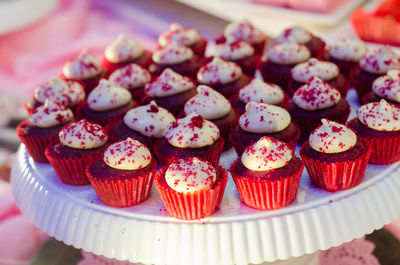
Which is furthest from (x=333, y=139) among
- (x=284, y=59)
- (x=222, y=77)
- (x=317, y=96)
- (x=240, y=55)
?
(x=240, y=55)

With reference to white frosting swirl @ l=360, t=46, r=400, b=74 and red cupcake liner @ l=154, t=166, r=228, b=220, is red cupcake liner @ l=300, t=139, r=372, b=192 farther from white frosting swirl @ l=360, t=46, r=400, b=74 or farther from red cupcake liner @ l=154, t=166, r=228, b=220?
white frosting swirl @ l=360, t=46, r=400, b=74

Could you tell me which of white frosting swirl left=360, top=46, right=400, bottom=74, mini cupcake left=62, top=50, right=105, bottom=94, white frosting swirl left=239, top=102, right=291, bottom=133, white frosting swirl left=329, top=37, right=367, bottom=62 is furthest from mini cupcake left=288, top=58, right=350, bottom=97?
mini cupcake left=62, top=50, right=105, bottom=94

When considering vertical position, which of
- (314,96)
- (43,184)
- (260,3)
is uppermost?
(314,96)

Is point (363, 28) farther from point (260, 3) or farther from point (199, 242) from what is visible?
point (199, 242)

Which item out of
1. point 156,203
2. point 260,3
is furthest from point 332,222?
point 260,3

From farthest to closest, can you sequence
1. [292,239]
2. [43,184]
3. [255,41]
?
[255,41]
[43,184]
[292,239]

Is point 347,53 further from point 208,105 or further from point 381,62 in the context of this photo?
point 208,105

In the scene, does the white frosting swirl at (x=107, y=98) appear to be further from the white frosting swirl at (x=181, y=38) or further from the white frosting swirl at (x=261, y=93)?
the white frosting swirl at (x=181, y=38)
